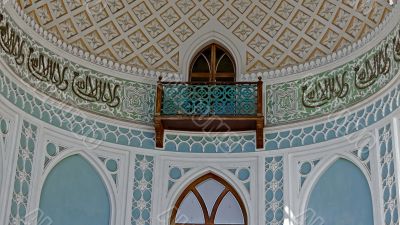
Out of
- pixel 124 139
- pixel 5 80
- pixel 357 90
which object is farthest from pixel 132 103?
pixel 357 90

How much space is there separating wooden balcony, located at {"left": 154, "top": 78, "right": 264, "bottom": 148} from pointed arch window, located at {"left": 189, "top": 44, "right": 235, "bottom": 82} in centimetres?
39

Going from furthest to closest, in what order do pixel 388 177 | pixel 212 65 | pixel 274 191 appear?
pixel 212 65 → pixel 274 191 → pixel 388 177

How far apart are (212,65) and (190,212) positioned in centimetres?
233

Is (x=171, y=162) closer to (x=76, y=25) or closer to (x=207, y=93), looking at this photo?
(x=207, y=93)

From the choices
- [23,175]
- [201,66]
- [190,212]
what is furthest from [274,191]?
[23,175]

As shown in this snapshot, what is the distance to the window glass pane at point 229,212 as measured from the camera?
32.7 ft

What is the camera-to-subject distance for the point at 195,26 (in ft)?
36.2

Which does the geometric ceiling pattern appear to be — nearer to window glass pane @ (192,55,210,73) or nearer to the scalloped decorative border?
the scalloped decorative border

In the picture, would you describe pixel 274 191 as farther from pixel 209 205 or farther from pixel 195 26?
pixel 195 26

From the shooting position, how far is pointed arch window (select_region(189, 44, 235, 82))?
10.9 metres

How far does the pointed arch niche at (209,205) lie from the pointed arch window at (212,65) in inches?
63.3

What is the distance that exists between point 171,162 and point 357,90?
111 inches

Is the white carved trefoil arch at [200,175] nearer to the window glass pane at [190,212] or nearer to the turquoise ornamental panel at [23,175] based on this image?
the window glass pane at [190,212]

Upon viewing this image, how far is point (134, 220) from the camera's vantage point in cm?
977
